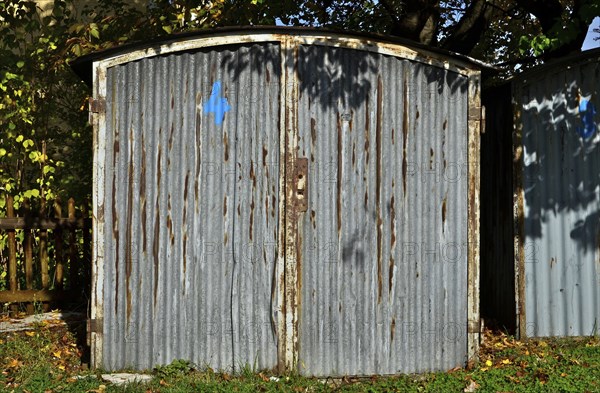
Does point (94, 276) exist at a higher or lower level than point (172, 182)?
lower

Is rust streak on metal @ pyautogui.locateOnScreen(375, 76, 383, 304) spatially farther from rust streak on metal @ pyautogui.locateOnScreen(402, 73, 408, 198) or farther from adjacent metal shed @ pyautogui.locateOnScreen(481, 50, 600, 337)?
adjacent metal shed @ pyautogui.locateOnScreen(481, 50, 600, 337)

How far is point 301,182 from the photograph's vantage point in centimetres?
663

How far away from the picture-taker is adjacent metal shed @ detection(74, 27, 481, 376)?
6.64 metres

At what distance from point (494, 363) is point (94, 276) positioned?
3787mm

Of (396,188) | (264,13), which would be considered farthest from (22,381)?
(264,13)

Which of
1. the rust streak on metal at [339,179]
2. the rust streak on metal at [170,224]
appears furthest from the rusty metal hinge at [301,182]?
the rust streak on metal at [170,224]

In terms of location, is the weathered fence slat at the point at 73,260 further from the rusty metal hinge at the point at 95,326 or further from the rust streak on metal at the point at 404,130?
the rust streak on metal at the point at 404,130

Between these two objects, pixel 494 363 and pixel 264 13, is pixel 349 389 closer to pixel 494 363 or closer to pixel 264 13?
pixel 494 363

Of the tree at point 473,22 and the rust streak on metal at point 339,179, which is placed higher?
the tree at point 473,22

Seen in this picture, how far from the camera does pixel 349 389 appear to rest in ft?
21.1

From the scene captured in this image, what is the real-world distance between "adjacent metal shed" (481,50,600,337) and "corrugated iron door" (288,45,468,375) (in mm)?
1285

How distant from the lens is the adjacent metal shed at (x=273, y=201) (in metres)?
6.64

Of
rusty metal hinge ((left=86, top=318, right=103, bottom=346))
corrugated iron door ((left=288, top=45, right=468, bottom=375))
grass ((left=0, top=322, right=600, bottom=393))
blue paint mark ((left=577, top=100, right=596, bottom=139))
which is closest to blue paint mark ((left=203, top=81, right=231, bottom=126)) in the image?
corrugated iron door ((left=288, top=45, right=468, bottom=375))

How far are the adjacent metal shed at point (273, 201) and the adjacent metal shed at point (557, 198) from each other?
1269mm
